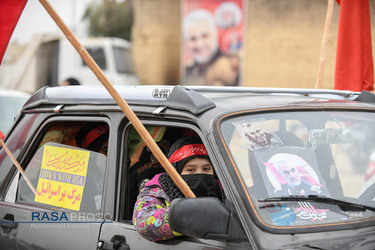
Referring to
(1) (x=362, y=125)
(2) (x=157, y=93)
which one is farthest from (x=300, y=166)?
(2) (x=157, y=93)

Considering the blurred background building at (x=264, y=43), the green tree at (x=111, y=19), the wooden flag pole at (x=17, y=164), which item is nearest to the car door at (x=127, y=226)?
the wooden flag pole at (x=17, y=164)

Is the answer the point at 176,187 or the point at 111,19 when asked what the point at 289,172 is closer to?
the point at 176,187

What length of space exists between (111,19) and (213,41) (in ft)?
97.8

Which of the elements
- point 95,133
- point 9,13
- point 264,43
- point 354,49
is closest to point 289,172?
point 95,133

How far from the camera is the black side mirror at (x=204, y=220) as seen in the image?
2.57 meters

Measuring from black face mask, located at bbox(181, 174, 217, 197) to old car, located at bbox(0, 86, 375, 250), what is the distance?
0.83 feet

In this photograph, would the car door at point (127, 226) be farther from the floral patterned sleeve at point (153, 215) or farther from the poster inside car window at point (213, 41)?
the poster inside car window at point (213, 41)

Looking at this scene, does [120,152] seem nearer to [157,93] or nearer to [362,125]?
[157,93]

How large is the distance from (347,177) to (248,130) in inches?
22.4

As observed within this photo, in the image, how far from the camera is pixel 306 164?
3.01m

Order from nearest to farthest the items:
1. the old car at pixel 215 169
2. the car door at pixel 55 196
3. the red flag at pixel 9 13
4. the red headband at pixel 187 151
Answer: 1. the old car at pixel 215 169
2. the red headband at pixel 187 151
3. the car door at pixel 55 196
4. the red flag at pixel 9 13

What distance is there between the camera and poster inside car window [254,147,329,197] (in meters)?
2.85

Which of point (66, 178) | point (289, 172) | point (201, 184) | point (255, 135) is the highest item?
point (255, 135)

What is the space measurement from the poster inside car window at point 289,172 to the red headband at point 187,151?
1.23 ft
